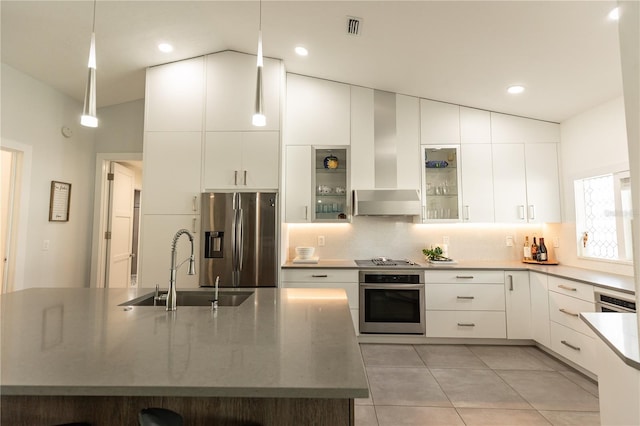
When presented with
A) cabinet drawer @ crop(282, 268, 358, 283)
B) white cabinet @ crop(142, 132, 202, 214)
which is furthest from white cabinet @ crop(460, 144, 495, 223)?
white cabinet @ crop(142, 132, 202, 214)

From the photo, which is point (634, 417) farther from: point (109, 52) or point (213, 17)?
point (109, 52)

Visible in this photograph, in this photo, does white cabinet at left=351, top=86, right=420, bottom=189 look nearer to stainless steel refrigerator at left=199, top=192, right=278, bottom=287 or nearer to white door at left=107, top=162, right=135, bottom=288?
stainless steel refrigerator at left=199, top=192, right=278, bottom=287

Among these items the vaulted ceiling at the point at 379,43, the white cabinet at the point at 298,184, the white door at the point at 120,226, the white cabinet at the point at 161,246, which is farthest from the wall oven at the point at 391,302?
the white door at the point at 120,226

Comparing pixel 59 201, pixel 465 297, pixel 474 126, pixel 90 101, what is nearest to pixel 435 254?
pixel 465 297

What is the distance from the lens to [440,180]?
12.1 ft

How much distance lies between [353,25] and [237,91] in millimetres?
1422

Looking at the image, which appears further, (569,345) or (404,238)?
(404,238)

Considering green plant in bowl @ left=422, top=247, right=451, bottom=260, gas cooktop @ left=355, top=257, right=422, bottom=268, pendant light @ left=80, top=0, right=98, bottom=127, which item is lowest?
gas cooktop @ left=355, top=257, right=422, bottom=268

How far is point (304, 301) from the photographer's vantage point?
172 cm

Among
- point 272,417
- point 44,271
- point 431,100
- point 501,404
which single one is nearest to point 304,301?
point 272,417

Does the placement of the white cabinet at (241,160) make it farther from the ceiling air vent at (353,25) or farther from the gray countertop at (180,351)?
the gray countertop at (180,351)

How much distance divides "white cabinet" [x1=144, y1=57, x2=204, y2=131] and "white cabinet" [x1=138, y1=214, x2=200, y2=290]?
1011mm

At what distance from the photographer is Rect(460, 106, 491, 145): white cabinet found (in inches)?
142

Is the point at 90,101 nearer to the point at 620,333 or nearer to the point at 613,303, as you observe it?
the point at 620,333
